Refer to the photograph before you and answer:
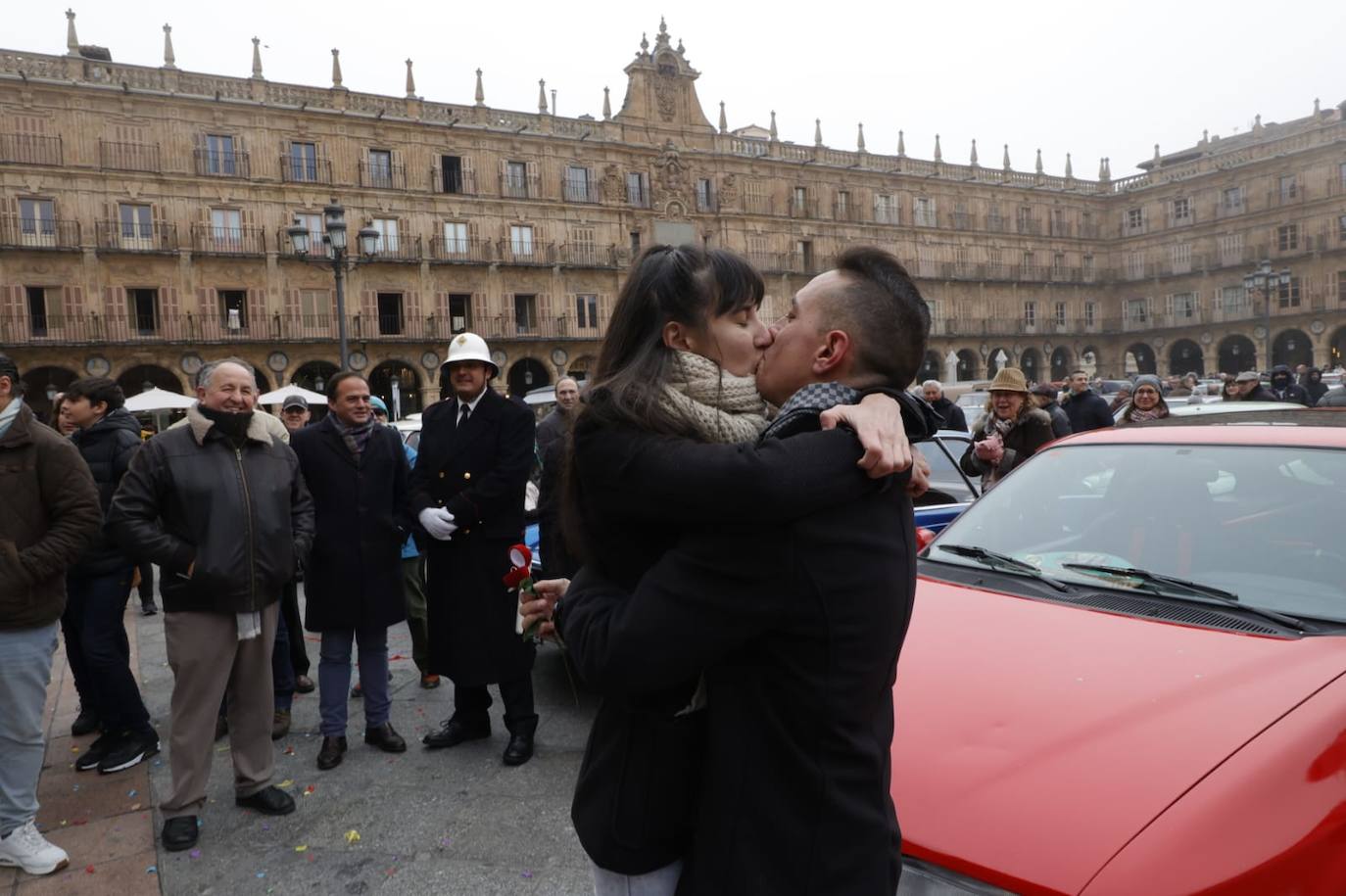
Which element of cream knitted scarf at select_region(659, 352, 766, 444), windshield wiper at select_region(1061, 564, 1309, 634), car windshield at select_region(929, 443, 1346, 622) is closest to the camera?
cream knitted scarf at select_region(659, 352, 766, 444)

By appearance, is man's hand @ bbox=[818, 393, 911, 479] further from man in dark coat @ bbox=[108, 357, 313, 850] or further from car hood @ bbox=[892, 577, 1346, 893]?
man in dark coat @ bbox=[108, 357, 313, 850]

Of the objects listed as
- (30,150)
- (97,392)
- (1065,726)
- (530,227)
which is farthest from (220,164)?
(1065,726)

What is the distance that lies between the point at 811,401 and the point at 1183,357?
5464 cm

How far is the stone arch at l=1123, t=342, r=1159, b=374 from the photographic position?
48.9 m

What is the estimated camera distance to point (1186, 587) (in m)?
2.57

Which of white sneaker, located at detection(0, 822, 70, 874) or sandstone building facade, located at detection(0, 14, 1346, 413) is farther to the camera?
sandstone building facade, located at detection(0, 14, 1346, 413)

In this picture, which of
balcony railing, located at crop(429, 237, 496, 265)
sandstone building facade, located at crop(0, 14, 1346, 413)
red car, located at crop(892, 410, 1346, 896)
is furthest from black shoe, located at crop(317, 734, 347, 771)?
balcony railing, located at crop(429, 237, 496, 265)

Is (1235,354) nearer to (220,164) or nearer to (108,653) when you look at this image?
(220,164)

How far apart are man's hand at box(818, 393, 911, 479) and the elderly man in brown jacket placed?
3.39m

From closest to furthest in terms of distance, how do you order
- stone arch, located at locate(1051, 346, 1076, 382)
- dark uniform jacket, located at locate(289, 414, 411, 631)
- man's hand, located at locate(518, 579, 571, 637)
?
man's hand, located at locate(518, 579, 571, 637) < dark uniform jacket, located at locate(289, 414, 411, 631) < stone arch, located at locate(1051, 346, 1076, 382)

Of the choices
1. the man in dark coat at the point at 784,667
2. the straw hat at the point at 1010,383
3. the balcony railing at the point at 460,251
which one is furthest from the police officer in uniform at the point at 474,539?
the balcony railing at the point at 460,251

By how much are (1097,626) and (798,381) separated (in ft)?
4.61

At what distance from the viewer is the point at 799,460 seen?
130 centimetres

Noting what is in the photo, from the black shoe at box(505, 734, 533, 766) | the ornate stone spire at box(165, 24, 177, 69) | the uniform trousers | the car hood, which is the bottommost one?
the black shoe at box(505, 734, 533, 766)
